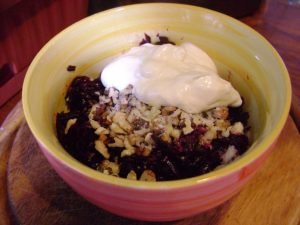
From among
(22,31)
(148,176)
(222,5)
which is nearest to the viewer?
(148,176)

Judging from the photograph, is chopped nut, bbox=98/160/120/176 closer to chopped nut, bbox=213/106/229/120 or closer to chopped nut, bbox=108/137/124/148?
chopped nut, bbox=108/137/124/148

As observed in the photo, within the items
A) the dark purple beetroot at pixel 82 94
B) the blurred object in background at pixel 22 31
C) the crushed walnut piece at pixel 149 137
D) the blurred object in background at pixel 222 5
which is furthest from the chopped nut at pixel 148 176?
the blurred object in background at pixel 222 5

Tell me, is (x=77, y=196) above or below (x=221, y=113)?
below

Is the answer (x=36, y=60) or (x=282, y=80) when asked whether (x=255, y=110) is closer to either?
(x=282, y=80)

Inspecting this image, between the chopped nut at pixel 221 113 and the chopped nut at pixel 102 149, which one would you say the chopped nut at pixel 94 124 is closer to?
the chopped nut at pixel 102 149

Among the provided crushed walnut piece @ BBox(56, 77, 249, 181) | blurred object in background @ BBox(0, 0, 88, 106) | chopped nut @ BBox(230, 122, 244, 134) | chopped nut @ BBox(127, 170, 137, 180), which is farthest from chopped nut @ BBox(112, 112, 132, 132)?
blurred object in background @ BBox(0, 0, 88, 106)

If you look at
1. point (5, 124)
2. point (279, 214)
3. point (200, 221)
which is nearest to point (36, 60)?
point (5, 124)

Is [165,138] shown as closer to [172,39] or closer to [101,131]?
[101,131]

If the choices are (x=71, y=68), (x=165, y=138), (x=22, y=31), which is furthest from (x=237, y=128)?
(x=22, y=31)
